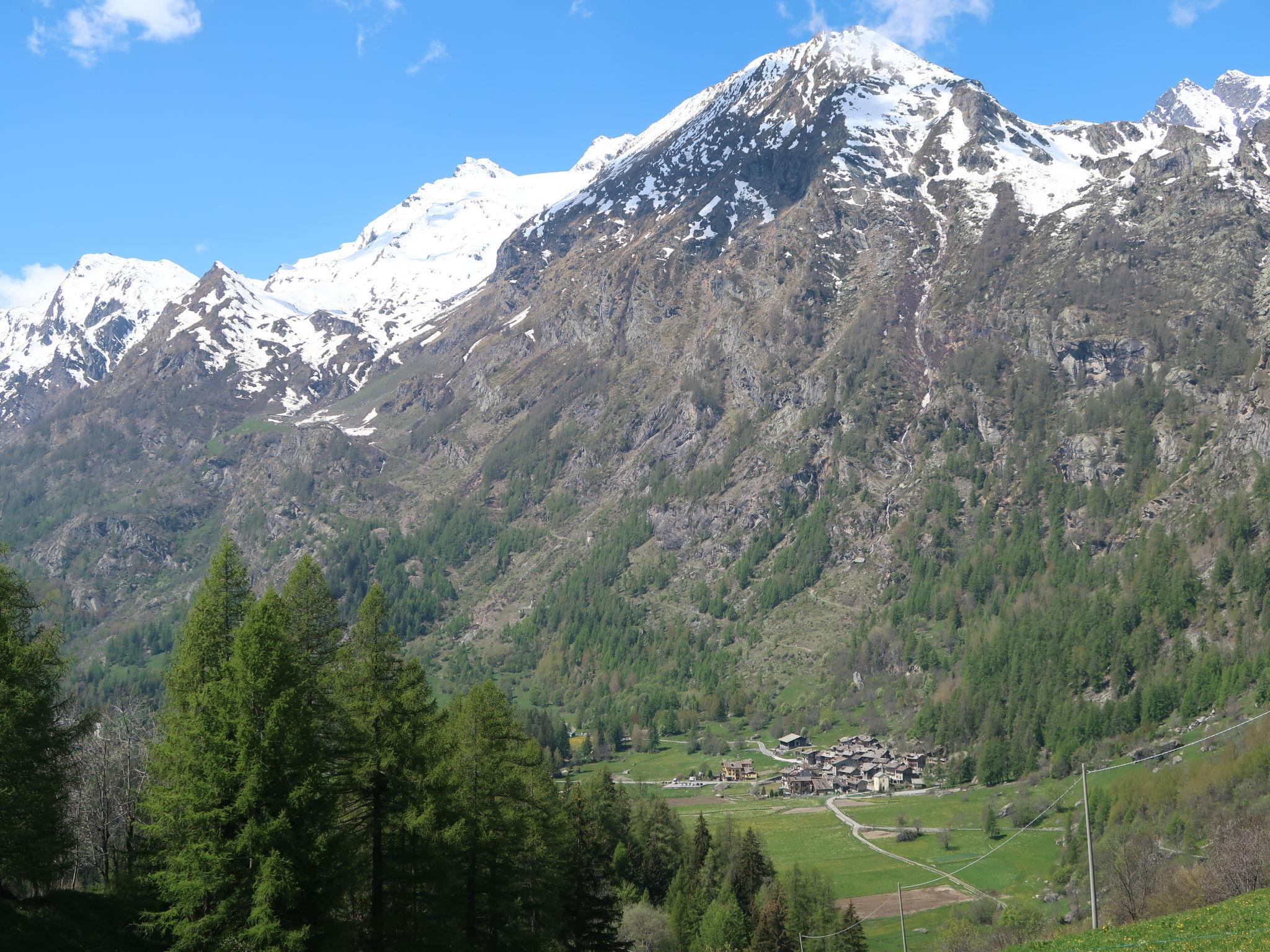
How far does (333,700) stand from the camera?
44.0 m

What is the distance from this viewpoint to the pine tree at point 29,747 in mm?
39156

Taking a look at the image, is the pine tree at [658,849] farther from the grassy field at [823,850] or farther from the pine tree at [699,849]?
the grassy field at [823,850]

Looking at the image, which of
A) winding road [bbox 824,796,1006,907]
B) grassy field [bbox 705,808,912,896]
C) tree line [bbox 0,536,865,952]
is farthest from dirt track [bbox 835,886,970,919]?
tree line [bbox 0,536,865,952]

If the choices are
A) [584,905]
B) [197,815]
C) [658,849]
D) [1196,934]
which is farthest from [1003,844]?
[197,815]

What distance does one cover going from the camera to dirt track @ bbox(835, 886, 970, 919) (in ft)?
397

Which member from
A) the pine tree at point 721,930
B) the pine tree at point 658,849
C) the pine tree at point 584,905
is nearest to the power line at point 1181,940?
the pine tree at point 584,905

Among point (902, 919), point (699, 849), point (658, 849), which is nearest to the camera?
point (902, 919)

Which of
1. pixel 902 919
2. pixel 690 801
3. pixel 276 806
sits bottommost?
pixel 690 801

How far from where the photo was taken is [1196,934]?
39562 millimetres

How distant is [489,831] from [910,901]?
9186 cm

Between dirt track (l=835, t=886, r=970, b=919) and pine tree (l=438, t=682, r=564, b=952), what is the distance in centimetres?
7499

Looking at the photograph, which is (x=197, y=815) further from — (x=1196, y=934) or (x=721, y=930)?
(x=721, y=930)

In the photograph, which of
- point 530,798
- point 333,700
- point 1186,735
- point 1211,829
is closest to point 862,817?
point 1186,735

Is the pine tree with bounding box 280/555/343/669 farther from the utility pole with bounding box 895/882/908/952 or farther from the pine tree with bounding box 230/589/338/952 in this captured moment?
the utility pole with bounding box 895/882/908/952
